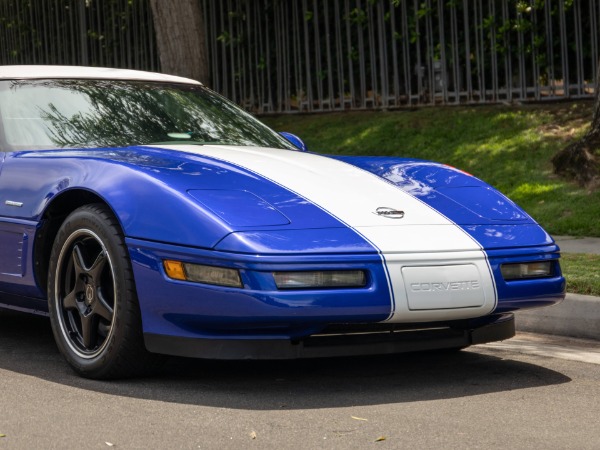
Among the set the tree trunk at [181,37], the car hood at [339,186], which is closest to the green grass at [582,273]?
the car hood at [339,186]

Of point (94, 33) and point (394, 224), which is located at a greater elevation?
point (94, 33)

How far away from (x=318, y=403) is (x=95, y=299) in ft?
3.60

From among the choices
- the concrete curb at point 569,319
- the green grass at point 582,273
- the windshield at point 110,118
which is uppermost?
the windshield at point 110,118

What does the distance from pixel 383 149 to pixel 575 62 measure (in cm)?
232

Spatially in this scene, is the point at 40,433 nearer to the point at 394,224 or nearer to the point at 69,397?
the point at 69,397

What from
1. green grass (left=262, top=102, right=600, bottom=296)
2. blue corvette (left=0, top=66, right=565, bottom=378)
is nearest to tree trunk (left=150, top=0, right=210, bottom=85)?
green grass (left=262, top=102, right=600, bottom=296)

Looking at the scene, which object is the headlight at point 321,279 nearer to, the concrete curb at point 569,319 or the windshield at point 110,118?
the windshield at point 110,118

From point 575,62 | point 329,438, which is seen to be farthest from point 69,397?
point 575,62

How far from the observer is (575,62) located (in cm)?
1307

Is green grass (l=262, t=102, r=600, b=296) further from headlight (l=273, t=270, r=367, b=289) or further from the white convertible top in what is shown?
headlight (l=273, t=270, r=367, b=289)

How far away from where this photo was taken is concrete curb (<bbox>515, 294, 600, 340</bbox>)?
6406 mm

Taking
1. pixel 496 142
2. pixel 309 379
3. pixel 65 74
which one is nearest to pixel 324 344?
pixel 309 379

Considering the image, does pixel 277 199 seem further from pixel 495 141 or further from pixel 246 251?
pixel 495 141

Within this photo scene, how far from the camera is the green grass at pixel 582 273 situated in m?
6.71
